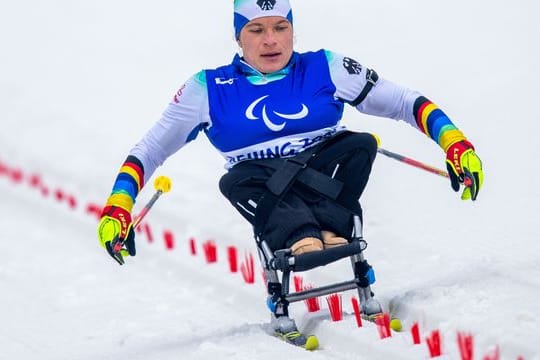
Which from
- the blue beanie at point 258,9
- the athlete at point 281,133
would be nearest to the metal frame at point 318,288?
the athlete at point 281,133

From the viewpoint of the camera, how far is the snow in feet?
18.9

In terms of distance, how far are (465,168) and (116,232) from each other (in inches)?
66.2

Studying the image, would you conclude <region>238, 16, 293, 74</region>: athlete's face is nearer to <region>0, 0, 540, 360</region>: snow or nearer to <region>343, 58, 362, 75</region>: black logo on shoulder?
<region>343, 58, 362, 75</region>: black logo on shoulder

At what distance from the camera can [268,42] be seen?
Answer: 5707mm

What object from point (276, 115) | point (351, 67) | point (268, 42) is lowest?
point (276, 115)

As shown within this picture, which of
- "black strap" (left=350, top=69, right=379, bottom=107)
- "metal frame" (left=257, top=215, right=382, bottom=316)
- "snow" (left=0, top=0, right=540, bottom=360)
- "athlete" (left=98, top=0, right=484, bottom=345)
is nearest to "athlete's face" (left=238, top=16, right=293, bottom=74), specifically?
"athlete" (left=98, top=0, right=484, bottom=345)

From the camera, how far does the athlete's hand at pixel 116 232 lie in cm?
543

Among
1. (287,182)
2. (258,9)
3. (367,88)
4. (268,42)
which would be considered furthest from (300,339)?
(258,9)

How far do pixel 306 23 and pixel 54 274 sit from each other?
507cm

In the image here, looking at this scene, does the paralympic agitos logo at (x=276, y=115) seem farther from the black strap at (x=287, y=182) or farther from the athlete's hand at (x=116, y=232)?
the athlete's hand at (x=116, y=232)

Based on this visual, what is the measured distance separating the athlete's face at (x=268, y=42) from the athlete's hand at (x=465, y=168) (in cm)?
97

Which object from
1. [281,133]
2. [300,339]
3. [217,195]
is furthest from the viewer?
[217,195]

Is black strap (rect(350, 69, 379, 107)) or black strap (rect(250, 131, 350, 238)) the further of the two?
black strap (rect(350, 69, 379, 107))

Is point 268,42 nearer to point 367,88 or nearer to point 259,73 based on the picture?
point 259,73
